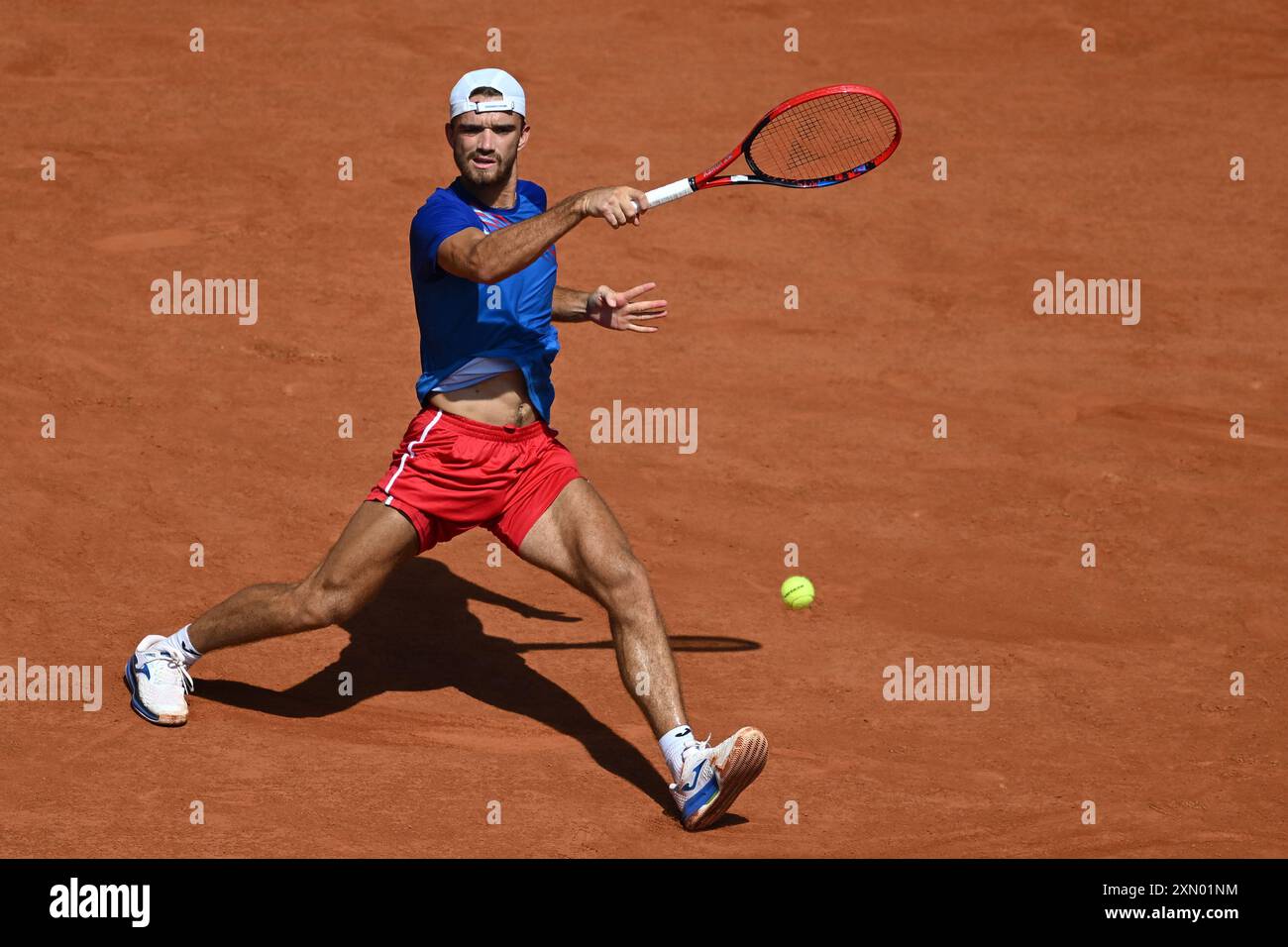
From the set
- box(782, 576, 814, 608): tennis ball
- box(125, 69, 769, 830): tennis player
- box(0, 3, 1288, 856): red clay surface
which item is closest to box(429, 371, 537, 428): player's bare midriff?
box(125, 69, 769, 830): tennis player

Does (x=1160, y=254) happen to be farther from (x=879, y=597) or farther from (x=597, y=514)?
→ (x=597, y=514)

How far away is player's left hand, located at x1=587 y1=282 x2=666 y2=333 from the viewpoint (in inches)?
261

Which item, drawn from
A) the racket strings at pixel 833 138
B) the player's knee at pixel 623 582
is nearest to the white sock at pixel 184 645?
the player's knee at pixel 623 582

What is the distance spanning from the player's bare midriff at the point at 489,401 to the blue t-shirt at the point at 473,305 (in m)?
0.06

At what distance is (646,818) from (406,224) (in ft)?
19.4

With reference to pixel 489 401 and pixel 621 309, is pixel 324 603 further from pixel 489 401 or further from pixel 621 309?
pixel 621 309

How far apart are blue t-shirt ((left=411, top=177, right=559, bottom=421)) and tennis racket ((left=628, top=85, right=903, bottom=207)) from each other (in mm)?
570

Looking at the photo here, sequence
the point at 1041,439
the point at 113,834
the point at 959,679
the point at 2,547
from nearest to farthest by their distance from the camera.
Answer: the point at 113,834
the point at 959,679
the point at 2,547
the point at 1041,439

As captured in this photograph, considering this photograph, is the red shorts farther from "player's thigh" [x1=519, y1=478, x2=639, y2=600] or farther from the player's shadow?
the player's shadow

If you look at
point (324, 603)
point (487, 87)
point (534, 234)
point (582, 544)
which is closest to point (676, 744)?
point (582, 544)

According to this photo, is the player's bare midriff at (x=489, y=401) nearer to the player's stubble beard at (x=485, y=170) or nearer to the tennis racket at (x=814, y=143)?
the player's stubble beard at (x=485, y=170)

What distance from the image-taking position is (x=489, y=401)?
6.57 m

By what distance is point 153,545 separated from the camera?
319 inches

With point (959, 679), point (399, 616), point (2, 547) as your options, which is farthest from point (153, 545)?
point (959, 679)
